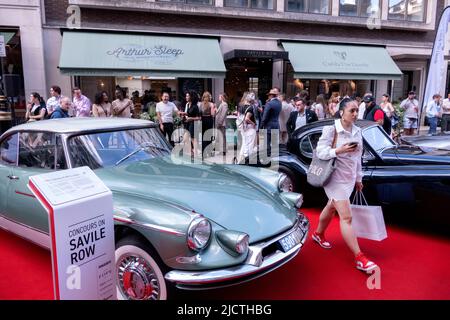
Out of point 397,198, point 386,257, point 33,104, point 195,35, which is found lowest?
point 386,257

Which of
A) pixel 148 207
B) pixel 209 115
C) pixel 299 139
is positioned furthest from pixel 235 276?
pixel 209 115

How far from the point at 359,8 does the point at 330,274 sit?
14332 mm

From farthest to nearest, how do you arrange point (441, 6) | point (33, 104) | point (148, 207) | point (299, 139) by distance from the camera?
point (441, 6)
point (33, 104)
point (299, 139)
point (148, 207)

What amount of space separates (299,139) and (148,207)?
3.27 metres

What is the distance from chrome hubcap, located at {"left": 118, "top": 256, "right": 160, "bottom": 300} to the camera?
2.73 m

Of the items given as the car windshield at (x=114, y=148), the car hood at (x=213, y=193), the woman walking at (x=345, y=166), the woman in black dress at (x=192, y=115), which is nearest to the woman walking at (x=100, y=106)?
the woman in black dress at (x=192, y=115)

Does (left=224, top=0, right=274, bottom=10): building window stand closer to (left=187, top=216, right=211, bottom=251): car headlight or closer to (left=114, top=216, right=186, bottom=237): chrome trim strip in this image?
(left=114, top=216, right=186, bottom=237): chrome trim strip

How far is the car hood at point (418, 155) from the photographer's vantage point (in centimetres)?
429

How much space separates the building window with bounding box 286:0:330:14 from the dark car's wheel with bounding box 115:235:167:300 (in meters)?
13.2

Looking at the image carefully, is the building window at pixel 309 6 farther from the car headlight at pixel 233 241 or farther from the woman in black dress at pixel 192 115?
the car headlight at pixel 233 241

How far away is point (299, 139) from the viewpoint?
548 centimetres

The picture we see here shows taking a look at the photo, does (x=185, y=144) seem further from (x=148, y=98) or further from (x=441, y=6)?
(x=441, y=6)

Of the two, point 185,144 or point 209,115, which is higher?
point 209,115

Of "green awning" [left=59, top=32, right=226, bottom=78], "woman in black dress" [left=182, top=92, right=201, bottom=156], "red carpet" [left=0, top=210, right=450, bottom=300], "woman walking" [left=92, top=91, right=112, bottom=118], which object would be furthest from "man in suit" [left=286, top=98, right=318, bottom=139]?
"green awning" [left=59, top=32, right=226, bottom=78]
